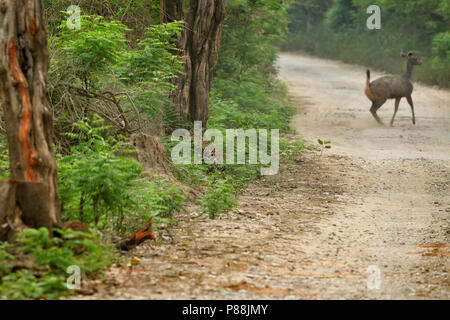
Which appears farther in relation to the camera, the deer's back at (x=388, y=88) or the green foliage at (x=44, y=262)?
the deer's back at (x=388, y=88)

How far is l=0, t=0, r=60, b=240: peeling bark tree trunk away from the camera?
5215 millimetres

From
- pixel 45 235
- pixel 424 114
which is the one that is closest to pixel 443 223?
pixel 45 235

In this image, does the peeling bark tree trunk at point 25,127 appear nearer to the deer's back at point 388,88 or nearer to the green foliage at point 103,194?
the green foliage at point 103,194

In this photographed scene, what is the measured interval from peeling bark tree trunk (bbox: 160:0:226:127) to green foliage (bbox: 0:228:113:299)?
599cm

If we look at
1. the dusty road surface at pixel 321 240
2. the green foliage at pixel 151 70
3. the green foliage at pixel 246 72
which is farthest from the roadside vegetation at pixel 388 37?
the green foliage at pixel 151 70

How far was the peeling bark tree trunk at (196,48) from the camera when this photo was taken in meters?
10.8

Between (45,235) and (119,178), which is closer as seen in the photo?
(45,235)

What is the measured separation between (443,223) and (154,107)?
4254mm

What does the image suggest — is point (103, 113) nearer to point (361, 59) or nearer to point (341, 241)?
point (341, 241)

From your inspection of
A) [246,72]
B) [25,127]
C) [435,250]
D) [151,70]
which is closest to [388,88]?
[246,72]

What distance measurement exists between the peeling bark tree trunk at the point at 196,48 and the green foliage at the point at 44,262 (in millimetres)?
5985

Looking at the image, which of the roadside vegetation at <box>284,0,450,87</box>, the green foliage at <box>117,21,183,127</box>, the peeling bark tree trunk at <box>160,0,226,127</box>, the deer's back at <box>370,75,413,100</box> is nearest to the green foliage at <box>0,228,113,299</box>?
the green foliage at <box>117,21,183,127</box>

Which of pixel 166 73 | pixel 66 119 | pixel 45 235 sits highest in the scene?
pixel 166 73

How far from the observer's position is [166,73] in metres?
9.34
